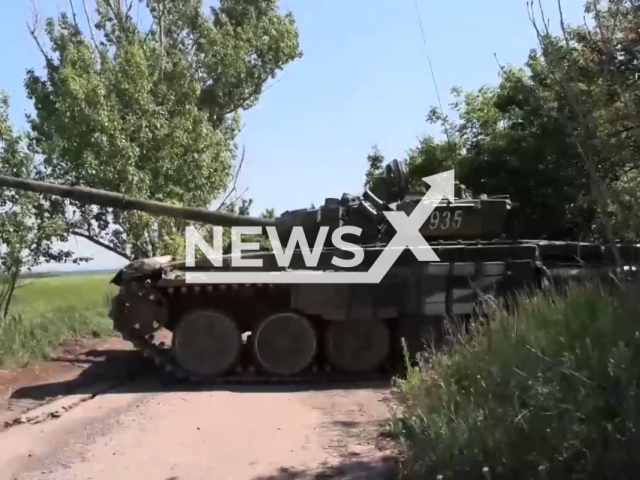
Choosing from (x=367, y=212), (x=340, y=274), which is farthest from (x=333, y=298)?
(x=367, y=212)

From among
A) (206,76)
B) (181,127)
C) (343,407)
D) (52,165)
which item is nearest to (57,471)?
(343,407)

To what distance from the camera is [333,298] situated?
11.1 m

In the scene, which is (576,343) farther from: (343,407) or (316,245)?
(316,245)

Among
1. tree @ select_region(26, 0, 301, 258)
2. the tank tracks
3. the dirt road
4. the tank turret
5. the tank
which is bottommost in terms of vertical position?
the dirt road

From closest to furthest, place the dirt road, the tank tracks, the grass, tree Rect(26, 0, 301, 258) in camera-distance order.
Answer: the dirt road, the tank tracks, the grass, tree Rect(26, 0, 301, 258)

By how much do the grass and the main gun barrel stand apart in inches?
96.5

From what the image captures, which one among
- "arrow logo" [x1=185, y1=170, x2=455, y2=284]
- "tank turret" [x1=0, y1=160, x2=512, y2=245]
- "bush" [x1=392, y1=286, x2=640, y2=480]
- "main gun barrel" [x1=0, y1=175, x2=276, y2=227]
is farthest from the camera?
"main gun barrel" [x1=0, y1=175, x2=276, y2=227]

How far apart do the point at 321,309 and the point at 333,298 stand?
20cm

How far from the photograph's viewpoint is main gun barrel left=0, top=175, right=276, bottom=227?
11.5m

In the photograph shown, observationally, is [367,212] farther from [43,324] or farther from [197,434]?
[43,324]

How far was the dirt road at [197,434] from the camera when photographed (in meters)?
6.48

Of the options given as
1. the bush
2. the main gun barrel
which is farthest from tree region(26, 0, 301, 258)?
the bush

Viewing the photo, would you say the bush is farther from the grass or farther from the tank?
the grass

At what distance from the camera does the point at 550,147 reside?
779 inches
